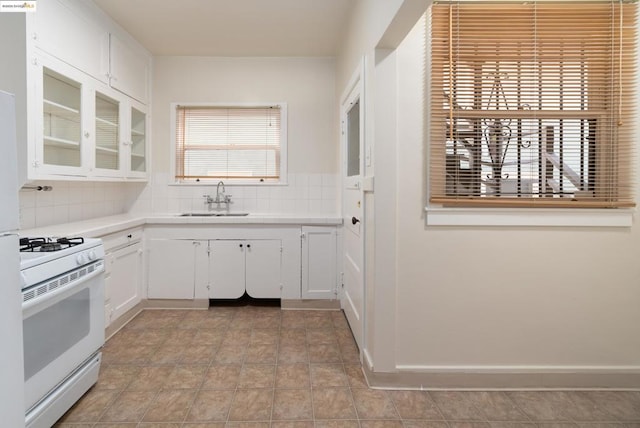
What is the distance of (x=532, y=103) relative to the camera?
2148mm

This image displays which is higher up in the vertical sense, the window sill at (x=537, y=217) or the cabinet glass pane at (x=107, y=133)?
the cabinet glass pane at (x=107, y=133)

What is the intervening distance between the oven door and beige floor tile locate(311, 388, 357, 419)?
4.17 feet

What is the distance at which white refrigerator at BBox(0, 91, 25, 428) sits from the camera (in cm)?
99

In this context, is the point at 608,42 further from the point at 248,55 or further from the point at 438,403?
the point at 248,55

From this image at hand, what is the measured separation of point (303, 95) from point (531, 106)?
2477 millimetres

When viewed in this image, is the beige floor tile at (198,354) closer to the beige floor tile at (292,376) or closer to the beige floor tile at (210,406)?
the beige floor tile at (210,406)

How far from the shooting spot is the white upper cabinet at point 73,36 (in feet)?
7.69

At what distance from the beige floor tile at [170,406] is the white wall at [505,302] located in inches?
42.4

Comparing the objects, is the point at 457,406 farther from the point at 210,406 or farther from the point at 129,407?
the point at 129,407

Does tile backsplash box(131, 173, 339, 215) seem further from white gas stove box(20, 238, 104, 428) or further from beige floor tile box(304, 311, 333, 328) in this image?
white gas stove box(20, 238, 104, 428)

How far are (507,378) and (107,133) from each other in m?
3.53

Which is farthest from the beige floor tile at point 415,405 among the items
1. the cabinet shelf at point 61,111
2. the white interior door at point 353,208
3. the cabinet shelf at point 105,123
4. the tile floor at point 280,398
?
the cabinet shelf at point 105,123

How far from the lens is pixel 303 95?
13.3 ft

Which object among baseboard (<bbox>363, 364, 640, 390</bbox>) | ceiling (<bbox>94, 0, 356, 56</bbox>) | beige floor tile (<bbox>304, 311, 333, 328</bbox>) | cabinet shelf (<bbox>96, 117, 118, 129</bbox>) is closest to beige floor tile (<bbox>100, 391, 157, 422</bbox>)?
baseboard (<bbox>363, 364, 640, 390</bbox>)
